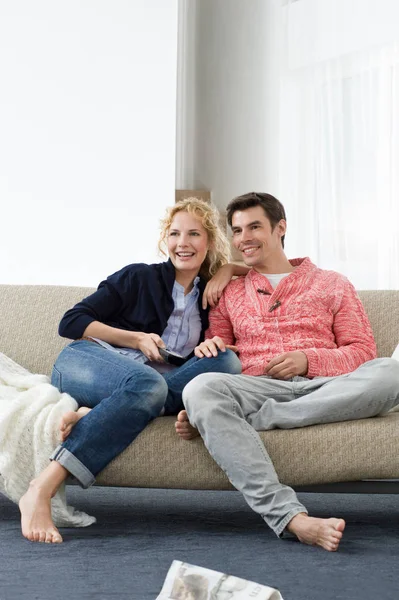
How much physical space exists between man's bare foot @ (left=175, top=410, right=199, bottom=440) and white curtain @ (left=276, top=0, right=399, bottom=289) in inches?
101

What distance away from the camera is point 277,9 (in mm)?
4867

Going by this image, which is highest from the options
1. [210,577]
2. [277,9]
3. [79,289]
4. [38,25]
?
[277,9]

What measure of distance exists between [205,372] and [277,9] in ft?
10.8

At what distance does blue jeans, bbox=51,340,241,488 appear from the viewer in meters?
1.95

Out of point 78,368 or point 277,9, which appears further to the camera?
point 277,9

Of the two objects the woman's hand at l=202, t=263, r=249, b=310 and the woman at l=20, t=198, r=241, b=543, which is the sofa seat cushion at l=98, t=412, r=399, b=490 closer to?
the woman at l=20, t=198, r=241, b=543

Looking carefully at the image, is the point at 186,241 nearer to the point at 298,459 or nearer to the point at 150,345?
the point at 150,345

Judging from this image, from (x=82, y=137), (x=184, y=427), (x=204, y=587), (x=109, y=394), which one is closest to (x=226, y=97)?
(x=82, y=137)

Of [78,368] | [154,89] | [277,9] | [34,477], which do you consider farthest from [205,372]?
[277,9]

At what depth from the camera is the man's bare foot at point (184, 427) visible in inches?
77.8

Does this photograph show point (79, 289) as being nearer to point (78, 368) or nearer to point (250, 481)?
point (78, 368)

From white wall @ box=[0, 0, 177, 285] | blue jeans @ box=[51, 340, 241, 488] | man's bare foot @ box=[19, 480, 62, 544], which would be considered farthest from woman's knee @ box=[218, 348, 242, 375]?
white wall @ box=[0, 0, 177, 285]

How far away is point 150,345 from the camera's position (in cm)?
222

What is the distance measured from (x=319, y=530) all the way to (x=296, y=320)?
2.32 ft
